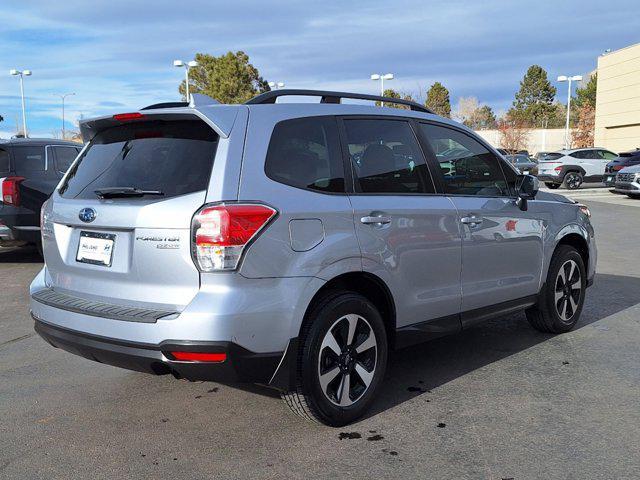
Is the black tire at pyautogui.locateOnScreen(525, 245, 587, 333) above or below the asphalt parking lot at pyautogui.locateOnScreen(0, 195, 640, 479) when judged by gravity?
above

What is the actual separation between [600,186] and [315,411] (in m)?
26.2

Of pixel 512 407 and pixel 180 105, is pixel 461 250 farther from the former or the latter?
pixel 180 105

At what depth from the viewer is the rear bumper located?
3.06 meters

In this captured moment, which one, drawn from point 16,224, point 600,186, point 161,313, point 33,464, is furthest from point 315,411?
point 600,186

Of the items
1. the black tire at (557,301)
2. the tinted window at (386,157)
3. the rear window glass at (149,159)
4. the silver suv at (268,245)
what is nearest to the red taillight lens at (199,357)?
the silver suv at (268,245)

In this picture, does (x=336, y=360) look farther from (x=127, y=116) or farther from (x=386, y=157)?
(x=127, y=116)

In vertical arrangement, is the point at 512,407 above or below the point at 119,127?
below

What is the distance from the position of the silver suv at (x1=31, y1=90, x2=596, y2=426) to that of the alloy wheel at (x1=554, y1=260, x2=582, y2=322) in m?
1.22

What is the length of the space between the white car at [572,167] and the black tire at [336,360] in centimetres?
2279

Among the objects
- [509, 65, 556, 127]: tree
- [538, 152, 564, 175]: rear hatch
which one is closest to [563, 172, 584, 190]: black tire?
[538, 152, 564, 175]: rear hatch

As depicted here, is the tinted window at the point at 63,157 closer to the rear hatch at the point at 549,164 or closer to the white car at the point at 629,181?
the white car at the point at 629,181

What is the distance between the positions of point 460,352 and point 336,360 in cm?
182

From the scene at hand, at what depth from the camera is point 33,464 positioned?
3240 millimetres

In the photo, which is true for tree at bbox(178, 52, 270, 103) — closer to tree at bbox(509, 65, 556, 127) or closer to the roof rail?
tree at bbox(509, 65, 556, 127)
